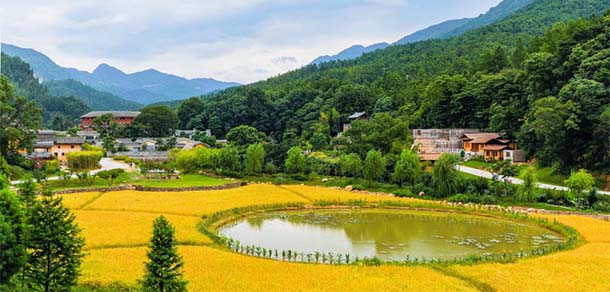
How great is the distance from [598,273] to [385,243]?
11.0 meters

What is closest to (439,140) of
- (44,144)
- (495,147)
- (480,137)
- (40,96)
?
(480,137)

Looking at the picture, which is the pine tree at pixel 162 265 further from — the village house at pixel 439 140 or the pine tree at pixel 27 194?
the village house at pixel 439 140

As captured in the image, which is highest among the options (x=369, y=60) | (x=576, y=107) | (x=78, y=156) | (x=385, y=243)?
(x=369, y=60)

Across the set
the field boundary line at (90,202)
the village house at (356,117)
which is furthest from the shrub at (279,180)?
the village house at (356,117)

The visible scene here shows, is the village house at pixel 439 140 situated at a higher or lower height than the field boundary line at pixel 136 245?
higher

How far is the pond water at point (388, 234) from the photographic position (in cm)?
2775

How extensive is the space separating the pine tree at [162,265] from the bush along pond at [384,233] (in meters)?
8.74

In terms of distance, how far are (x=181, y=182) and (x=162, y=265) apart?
1506 inches

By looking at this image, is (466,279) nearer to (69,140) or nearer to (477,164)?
(477,164)

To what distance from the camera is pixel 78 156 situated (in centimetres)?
6338

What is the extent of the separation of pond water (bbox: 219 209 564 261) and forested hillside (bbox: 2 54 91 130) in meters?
131

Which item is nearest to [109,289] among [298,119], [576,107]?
[576,107]

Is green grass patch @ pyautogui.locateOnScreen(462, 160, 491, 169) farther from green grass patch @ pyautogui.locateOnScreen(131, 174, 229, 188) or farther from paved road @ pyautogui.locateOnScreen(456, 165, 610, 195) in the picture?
green grass patch @ pyautogui.locateOnScreen(131, 174, 229, 188)

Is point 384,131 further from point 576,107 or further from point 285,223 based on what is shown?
point 285,223
